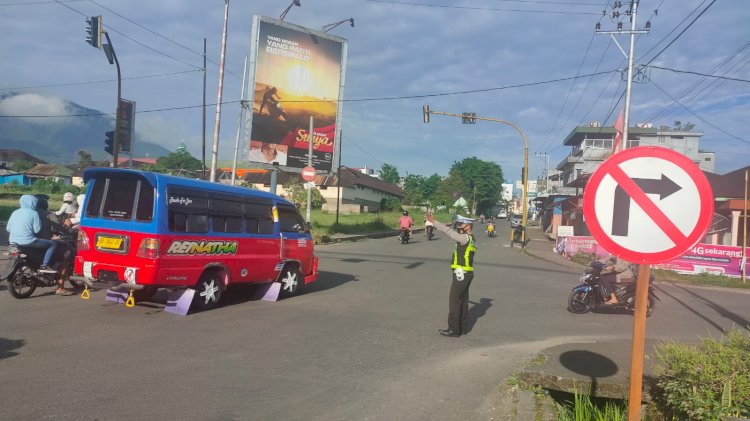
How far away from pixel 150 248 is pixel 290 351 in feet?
9.01

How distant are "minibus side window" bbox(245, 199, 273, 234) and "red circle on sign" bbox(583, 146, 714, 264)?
22.8 feet

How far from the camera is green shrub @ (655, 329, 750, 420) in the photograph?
3146 mm

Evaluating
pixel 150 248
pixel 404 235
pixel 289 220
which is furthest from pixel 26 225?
pixel 404 235

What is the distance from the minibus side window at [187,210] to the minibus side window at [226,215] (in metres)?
0.19

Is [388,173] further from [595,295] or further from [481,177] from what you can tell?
[595,295]

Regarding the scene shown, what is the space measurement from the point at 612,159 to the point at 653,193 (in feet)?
1.02

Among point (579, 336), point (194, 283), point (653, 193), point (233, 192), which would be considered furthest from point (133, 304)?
point (653, 193)

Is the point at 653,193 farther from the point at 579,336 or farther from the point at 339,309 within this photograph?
the point at 339,309

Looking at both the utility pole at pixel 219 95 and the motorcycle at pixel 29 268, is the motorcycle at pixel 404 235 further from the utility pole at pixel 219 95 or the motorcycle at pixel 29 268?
the motorcycle at pixel 29 268

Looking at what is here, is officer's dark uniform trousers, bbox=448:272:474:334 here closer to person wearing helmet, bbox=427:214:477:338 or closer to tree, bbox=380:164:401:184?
person wearing helmet, bbox=427:214:477:338

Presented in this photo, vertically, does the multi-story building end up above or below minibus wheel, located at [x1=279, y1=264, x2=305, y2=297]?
above

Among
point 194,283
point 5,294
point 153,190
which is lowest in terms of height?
point 5,294

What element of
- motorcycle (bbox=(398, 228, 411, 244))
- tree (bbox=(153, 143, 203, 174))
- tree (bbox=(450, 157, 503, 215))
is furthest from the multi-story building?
tree (bbox=(153, 143, 203, 174))

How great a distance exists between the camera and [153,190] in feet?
24.6
